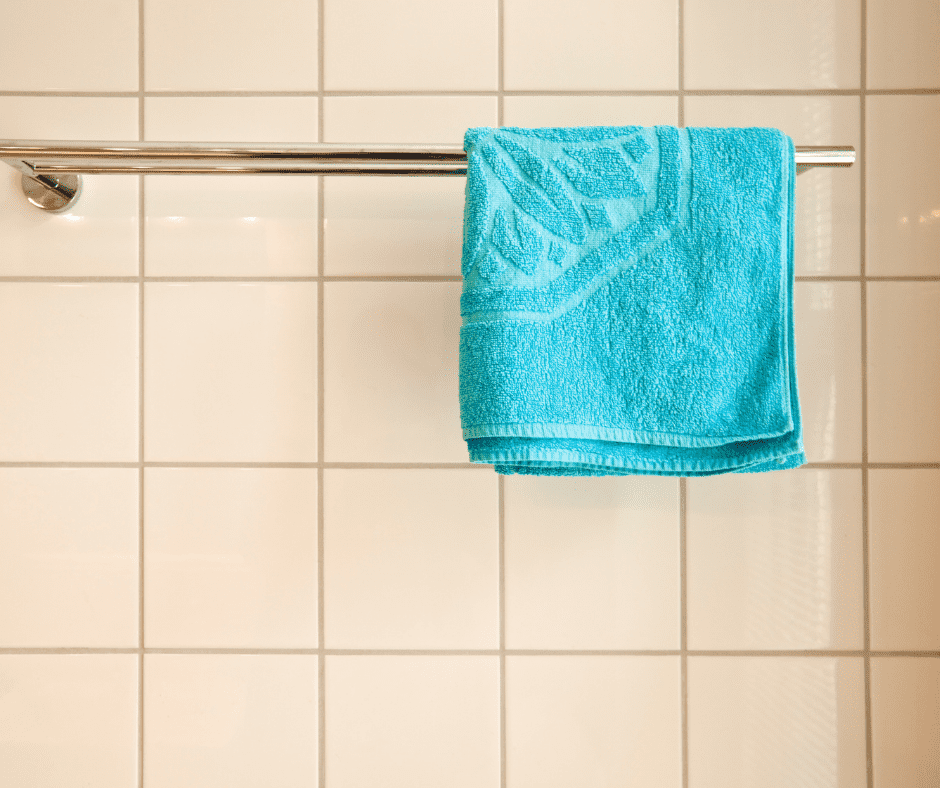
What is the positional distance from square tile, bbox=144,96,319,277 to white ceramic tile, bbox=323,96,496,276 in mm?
27

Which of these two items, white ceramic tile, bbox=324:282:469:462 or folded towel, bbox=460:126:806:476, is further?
white ceramic tile, bbox=324:282:469:462

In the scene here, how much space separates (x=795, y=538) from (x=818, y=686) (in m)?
0.16

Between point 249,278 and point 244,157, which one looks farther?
point 249,278

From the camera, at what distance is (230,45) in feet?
2.48

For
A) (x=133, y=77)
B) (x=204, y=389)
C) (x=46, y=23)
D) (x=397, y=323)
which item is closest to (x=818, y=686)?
(x=397, y=323)

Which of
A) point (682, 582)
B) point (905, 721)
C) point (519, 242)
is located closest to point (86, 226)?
point (519, 242)

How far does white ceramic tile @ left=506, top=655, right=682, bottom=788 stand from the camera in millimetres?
751

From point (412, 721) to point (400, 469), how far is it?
10.8 inches

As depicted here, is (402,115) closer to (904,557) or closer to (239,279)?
(239,279)

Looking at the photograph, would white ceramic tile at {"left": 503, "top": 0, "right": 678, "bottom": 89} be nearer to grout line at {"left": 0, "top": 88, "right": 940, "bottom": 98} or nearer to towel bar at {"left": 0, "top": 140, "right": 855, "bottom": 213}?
grout line at {"left": 0, "top": 88, "right": 940, "bottom": 98}

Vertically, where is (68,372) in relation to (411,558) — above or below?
above

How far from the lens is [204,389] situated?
760 millimetres

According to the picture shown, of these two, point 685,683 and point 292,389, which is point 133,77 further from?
point 685,683

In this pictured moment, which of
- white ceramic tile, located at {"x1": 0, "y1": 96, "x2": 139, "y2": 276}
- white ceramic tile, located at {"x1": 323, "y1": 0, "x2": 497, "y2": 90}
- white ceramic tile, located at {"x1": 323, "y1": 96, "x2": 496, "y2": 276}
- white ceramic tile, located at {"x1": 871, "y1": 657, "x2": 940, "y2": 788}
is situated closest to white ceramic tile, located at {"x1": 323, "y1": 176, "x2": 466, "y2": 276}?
white ceramic tile, located at {"x1": 323, "y1": 96, "x2": 496, "y2": 276}
